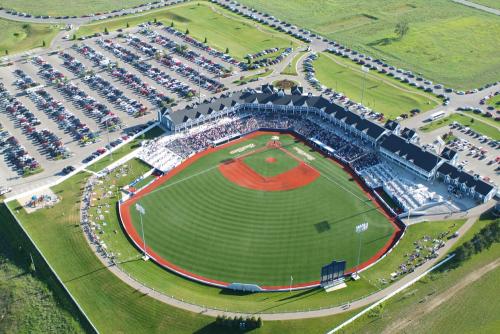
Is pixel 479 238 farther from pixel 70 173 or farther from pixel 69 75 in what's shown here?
pixel 69 75

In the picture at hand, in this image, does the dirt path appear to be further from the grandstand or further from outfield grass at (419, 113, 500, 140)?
outfield grass at (419, 113, 500, 140)

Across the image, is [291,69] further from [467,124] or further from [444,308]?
[444,308]

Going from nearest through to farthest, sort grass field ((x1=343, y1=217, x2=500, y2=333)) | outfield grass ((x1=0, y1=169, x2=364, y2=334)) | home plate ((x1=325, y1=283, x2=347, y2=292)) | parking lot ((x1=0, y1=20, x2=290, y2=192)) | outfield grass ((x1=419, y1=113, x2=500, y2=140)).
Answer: outfield grass ((x1=0, y1=169, x2=364, y2=334))
grass field ((x1=343, y1=217, x2=500, y2=333))
home plate ((x1=325, y1=283, x2=347, y2=292))
parking lot ((x1=0, y1=20, x2=290, y2=192))
outfield grass ((x1=419, y1=113, x2=500, y2=140))

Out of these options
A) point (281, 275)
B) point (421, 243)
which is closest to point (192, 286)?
point (281, 275)

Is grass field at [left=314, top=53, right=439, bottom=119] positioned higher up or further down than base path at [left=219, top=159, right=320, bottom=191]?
higher up

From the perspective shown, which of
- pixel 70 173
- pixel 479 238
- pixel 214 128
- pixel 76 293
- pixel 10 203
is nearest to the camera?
pixel 76 293

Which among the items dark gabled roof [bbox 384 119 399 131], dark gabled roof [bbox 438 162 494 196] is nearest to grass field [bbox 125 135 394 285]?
dark gabled roof [bbox 384 119 399 131]
